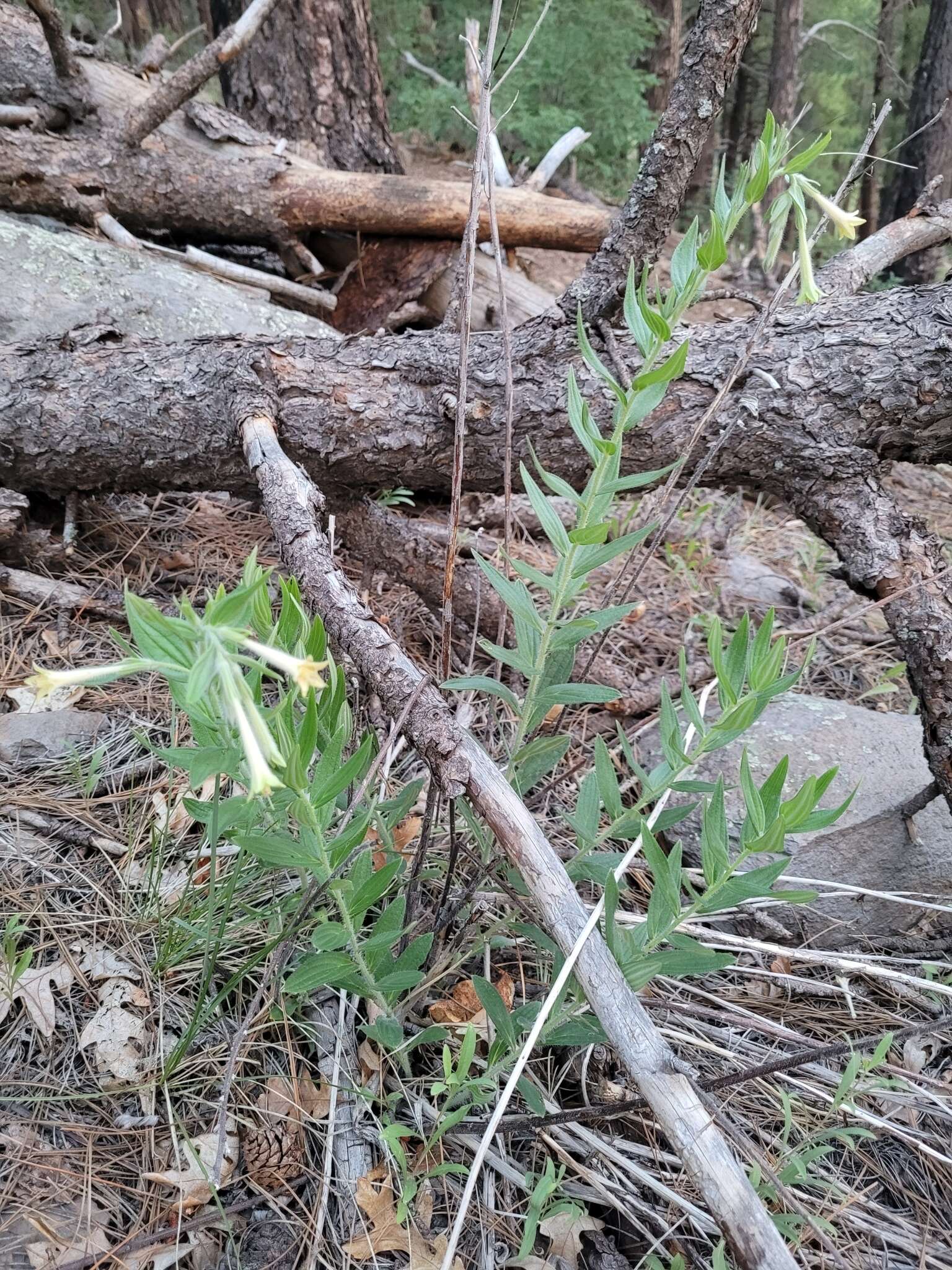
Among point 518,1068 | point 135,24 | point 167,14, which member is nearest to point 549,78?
point 135,24

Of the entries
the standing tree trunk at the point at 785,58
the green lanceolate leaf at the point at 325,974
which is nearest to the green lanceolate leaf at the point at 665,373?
the green lanceolate leaf at the point at 325,974

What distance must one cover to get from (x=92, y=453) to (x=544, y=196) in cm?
279

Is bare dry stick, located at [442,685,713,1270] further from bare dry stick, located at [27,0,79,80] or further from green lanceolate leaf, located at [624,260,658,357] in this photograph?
bare dry stick, located at [27,0,79,80]

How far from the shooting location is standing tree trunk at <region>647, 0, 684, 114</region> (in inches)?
303

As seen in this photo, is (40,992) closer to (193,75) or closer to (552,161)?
(193,75)

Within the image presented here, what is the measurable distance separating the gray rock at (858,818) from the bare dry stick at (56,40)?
3.75 m

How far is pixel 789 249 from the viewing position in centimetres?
702

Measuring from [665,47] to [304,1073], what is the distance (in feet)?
29.8

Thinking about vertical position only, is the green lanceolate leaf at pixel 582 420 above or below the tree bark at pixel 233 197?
below

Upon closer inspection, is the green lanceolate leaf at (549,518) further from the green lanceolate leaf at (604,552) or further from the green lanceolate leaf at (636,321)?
the green lanceolate leaf at (636,321)

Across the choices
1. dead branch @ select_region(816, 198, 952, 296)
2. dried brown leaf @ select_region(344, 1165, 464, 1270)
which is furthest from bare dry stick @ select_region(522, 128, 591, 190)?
dried brown leaf @ select_region(344, 1165, 464, 1270)

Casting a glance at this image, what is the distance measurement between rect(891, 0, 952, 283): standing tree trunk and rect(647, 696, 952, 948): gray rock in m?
6.32

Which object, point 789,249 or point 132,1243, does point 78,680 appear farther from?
point 789,249

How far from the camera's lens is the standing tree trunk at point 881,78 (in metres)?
9.08
